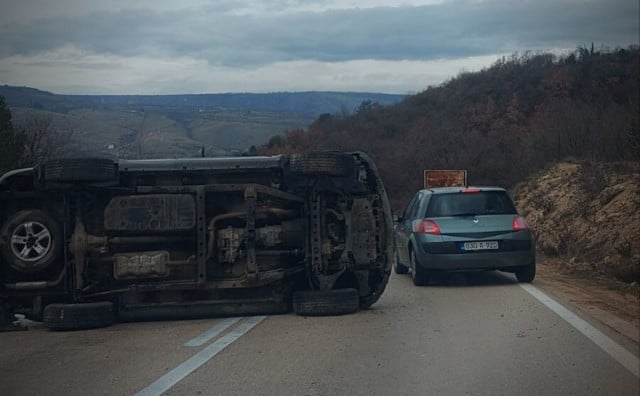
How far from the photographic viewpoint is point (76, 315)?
10.6m

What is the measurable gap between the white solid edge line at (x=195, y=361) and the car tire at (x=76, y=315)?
5.32ft

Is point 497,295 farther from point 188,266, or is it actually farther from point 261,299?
point 188,266

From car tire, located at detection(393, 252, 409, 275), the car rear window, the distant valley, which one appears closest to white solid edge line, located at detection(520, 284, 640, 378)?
the car rear window

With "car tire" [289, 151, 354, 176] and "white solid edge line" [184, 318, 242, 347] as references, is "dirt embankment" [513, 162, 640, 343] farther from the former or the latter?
"white solid edge line" [184, 318, 242, 347]

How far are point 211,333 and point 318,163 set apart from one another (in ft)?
7.94

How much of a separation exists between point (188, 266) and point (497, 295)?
5.01 metres

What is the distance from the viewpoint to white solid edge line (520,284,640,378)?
A: 8059mm

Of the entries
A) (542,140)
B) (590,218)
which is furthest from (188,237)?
(542,140)

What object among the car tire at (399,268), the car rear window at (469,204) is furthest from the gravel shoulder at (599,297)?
the car tire at (399,268)

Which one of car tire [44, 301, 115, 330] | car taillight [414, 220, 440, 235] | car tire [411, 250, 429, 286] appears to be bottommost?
car tire [411, 250, 429, 286]

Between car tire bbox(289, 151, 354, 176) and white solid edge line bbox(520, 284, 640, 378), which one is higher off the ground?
car tire bbox(289, 151, 354, 176)

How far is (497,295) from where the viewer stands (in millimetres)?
13398

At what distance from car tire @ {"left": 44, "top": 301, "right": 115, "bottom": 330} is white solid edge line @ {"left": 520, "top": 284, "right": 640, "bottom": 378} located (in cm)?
549

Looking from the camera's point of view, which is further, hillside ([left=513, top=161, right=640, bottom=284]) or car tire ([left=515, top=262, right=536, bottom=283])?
hillside ([left=513, top=161, right=640, bottom=284])
